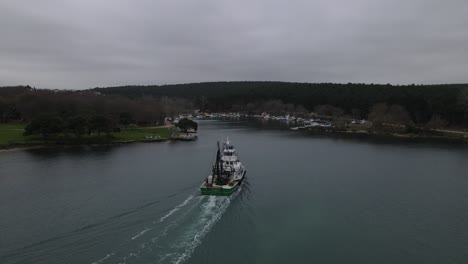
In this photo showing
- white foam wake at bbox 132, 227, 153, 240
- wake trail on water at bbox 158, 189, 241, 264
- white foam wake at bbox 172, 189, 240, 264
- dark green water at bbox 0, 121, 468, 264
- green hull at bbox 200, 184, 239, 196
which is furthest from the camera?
green hull at bbox 200, 184, 239, 196

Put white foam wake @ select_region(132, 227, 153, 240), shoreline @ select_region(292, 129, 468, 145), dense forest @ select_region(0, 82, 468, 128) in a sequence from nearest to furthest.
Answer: white foam wake @ select_region(132, 227, 153, 240) < shoreline @ select_region(292, 129, 468, 145) < dense forest @ select_region(0, 82, 468, 128)

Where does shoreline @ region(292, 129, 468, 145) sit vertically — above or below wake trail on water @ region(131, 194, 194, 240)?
above

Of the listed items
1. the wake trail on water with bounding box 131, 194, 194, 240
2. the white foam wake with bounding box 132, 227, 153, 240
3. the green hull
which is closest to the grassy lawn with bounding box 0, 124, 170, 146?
the green hull

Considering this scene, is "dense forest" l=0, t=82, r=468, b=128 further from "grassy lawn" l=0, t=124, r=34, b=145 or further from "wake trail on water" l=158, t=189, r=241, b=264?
"wake trail on water" l=158, t=189, r=241, b=264

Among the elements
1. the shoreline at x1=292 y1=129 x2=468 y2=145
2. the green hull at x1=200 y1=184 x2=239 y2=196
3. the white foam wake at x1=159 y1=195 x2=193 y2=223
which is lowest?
the white foam wake at x1=159 y1=195 x2=193 y2=223

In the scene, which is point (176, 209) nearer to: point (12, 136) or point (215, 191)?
point (215, 191)

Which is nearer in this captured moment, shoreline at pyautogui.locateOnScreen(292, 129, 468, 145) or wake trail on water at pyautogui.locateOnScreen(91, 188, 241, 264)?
wake trail on water at pyautogui.locateOnScreen(91, 188, 241, 264)

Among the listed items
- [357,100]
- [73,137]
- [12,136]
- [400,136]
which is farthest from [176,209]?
[357,100]
